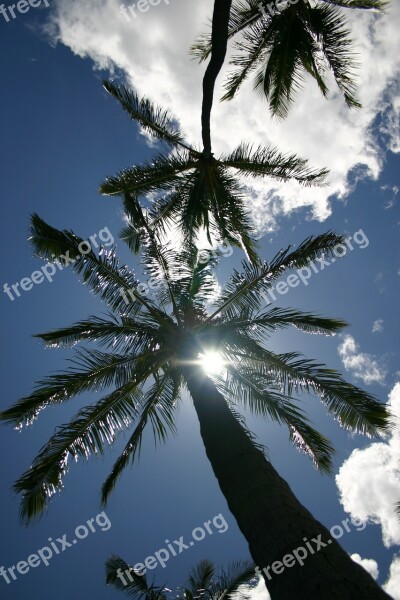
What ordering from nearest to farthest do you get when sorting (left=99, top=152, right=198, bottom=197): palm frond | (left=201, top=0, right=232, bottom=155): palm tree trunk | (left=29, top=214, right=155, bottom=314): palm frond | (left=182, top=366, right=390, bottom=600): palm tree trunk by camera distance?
(left=182, top=366, right=390, bottom=600): palm tree trunk < (left=201, top=0, right=232, bottom=155): palm tree trunk < (left=29, top=214, right=155, bottom=314): palm frond < (left=99, top=152, right=198, bottom=197): palm frond

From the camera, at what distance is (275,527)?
11.4ft

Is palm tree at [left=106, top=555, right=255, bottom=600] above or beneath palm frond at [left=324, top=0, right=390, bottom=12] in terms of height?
beneath

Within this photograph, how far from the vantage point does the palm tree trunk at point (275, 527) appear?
9.21 feet

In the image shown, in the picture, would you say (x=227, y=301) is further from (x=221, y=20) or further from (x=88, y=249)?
(x=221, y=20)

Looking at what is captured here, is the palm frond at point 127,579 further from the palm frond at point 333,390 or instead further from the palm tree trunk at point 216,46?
the palm tree trunk at point 216,46

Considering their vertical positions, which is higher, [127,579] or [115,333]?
[115,333]

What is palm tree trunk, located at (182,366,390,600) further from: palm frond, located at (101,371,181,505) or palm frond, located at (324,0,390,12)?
palm frond, located at (324,0,390,12)

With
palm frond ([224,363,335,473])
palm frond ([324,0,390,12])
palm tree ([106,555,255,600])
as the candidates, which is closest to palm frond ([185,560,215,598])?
palm tree ([106,555,255,600])

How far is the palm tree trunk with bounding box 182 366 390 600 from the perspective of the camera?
110 inches

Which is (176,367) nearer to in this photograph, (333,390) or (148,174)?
(333,390)

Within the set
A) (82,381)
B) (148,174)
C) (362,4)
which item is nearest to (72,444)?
(82,381)

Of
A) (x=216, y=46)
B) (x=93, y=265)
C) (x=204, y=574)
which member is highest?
(x=216, y=46)

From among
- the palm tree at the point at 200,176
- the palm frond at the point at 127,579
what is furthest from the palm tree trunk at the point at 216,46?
the palm frond at the point at 127,579

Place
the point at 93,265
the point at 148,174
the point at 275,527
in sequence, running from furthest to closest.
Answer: the point at 148,174
the point at 93,265
the point at 275,527
